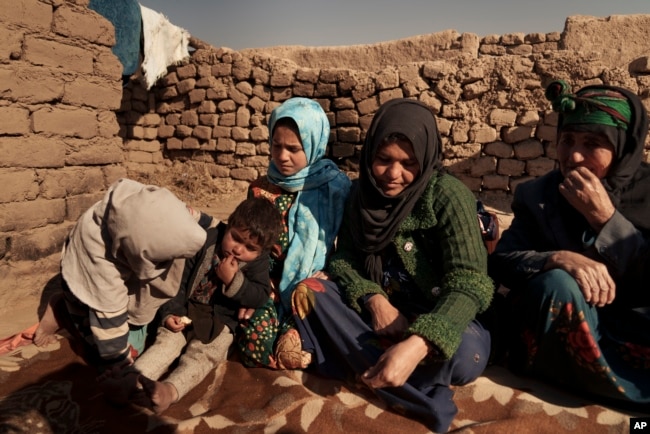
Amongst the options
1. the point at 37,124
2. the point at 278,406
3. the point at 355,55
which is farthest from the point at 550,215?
the point at 355,55

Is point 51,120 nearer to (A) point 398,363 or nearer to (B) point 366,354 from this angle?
(B) point 366,354

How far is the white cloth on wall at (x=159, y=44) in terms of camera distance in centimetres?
639

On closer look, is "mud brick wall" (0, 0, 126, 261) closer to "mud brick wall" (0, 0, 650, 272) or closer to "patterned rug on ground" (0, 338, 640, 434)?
"mud brick wall" (0, 0, 650, 272)

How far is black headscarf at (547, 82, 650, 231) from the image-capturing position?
6.58ft

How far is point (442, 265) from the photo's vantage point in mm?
2201

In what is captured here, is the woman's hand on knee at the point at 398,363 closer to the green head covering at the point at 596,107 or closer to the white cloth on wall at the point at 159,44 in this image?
the green head covering at the point at 596,107

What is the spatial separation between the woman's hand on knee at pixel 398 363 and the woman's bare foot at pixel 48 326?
183 centimetres

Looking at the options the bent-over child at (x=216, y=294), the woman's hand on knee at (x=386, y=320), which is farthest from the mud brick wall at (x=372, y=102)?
the woman's hand on knee at (x=386, y=320)

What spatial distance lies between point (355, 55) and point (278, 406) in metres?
12.4

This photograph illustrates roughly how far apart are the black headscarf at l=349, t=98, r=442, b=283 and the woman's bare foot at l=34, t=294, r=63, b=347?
1.75 meters

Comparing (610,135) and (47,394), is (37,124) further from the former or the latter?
(610,135)

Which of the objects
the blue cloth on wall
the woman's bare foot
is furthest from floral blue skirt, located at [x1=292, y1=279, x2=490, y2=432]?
the blue cloth on wall

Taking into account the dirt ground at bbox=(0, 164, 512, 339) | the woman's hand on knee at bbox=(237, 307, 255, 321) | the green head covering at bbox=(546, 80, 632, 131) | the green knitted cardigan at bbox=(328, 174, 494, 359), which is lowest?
the dirt ground at bbox=(0, 164, 512, 339)

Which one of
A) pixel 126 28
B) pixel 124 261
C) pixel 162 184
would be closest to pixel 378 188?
pixel 124 261
